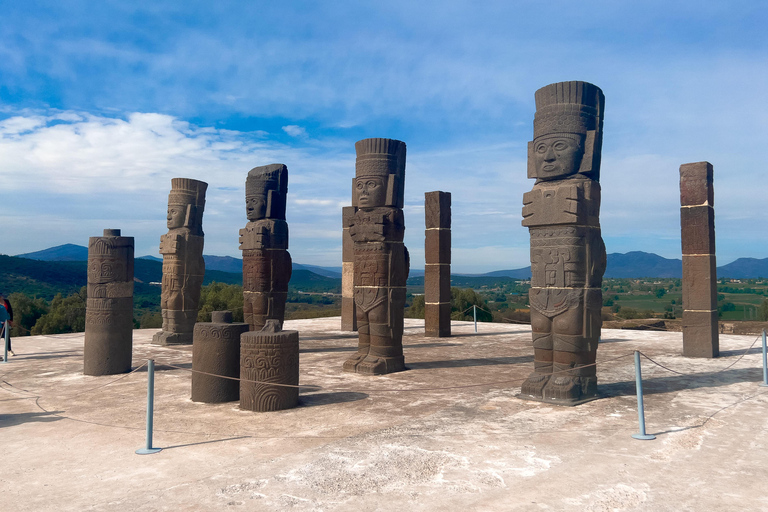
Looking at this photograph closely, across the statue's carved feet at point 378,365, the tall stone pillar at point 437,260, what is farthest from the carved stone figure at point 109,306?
Answer: the tall stone pillar at point 437,260

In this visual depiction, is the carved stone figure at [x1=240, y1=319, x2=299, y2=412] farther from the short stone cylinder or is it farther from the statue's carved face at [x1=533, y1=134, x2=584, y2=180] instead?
the statue's carved face at [x1=533, y1=134, x2=584, y2=180]

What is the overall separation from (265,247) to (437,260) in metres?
5.05

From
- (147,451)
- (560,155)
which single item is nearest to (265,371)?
(147,451)

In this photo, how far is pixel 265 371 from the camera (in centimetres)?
679

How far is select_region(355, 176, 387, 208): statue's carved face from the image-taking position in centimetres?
984

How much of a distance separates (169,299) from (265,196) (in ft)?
12.0

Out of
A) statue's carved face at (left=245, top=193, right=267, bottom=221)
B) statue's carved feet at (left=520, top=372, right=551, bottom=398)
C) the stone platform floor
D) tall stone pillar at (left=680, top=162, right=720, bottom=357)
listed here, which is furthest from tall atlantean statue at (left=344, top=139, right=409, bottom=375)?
tall stone pillar at (left=680, top=162, right=720, bottom=357)

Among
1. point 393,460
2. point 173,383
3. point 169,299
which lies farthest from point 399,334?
point 169,299

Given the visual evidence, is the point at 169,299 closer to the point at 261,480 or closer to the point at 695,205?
the point at 261,480

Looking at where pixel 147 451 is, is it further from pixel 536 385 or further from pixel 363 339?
pixel 363 339

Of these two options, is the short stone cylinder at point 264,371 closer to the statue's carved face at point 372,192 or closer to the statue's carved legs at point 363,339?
the statue's carved legs at point 363,339

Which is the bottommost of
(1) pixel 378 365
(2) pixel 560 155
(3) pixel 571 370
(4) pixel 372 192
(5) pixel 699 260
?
(1) pixel 378 365

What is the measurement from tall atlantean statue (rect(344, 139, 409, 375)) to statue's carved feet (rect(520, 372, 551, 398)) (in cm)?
281

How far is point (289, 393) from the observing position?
6906 mm
